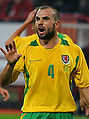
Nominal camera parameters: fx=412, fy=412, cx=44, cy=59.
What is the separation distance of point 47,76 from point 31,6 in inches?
336

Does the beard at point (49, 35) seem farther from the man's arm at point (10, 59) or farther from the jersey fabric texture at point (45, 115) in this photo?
the jersey fabric texture at point (45, 115)

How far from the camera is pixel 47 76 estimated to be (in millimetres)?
4707

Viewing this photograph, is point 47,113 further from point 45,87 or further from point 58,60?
point 58,60

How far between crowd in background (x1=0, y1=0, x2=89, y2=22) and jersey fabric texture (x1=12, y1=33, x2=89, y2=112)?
7.71 meters

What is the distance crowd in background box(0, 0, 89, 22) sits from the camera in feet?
42.1

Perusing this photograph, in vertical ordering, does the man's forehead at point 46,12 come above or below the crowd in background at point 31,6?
above

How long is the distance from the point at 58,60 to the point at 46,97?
45 cm

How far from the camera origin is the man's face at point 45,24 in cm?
467

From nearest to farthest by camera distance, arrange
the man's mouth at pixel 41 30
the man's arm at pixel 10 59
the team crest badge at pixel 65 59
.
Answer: the man's arm at pixel 10 59 → the man's mouth at pixel 41 30 → the team crest badge at pixel 65 59

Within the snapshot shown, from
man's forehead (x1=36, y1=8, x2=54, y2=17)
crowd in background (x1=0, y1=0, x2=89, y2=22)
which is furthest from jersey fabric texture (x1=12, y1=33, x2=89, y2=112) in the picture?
crowd in background (x1=0, y1=0, x2=89, y2=22)

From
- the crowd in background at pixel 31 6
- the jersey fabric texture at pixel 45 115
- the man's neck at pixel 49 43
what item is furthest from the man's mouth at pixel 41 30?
the crowd in background at pixel 31 6

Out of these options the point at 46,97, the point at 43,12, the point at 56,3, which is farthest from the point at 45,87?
the point at 56,3

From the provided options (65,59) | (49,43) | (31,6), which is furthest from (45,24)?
(31,6)

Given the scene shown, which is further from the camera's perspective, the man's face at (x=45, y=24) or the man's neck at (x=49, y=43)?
the man's neck at (x=49, y=43)
